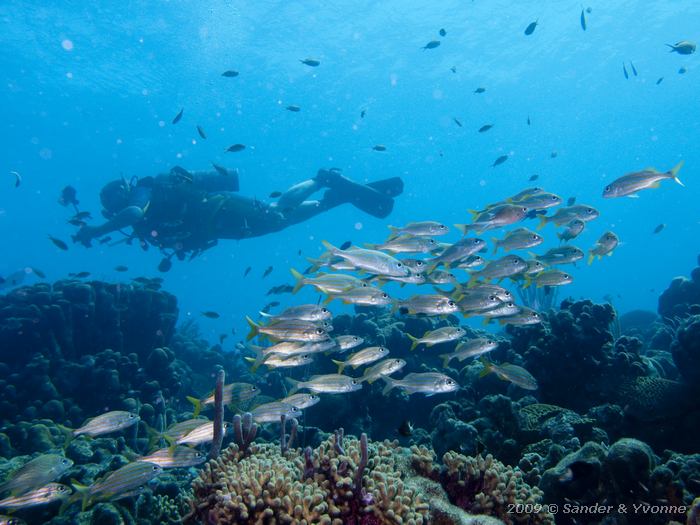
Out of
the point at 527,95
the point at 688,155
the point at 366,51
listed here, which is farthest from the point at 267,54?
the point at 688,155

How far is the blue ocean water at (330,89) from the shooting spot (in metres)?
32.5

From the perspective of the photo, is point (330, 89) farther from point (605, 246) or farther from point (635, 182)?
point (635, 182)

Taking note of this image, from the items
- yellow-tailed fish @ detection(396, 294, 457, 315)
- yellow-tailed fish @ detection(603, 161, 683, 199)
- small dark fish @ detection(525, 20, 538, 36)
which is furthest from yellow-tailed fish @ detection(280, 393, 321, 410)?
small dark fish @ detection(525, 20, 538, 36)

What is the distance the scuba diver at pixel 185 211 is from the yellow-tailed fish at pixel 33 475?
11721mm

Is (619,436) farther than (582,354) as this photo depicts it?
No

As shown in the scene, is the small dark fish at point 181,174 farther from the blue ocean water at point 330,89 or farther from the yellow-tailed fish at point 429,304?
the blue ocean water at point 330,89

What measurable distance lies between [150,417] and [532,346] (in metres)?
8.69

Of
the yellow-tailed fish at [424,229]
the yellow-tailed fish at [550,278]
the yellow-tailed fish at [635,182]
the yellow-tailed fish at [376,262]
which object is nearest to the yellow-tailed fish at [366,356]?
the yellow-tailed fish at [376,262]

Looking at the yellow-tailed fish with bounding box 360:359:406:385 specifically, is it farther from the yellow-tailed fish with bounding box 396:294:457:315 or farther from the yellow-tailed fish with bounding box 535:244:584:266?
the yellow-tailed fish with bounding box 535:244:584:266

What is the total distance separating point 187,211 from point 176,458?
12242mm

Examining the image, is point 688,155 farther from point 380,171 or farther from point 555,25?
point 555,25

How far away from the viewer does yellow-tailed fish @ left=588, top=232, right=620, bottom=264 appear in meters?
7.70

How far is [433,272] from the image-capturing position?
25.6ft

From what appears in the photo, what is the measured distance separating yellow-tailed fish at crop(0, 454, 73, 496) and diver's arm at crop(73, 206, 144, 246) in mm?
11718
